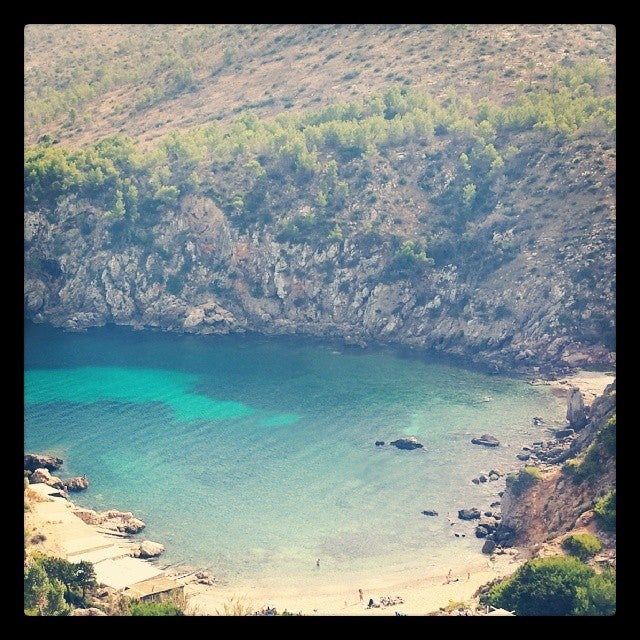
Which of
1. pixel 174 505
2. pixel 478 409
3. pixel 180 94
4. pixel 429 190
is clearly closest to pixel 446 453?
pixel 478 409

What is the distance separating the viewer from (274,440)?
4055 inches

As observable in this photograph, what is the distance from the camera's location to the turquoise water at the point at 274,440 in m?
84.5

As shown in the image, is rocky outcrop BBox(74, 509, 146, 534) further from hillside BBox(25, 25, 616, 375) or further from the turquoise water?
hillside BBox(25, 25, 616, 375)

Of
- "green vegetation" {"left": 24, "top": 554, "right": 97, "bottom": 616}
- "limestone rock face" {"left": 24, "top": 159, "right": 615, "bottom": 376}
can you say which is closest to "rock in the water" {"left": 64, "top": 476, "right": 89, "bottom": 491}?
"green vegetation" {"left": 24, "top": 554, "right": 97, "bottom": 616}

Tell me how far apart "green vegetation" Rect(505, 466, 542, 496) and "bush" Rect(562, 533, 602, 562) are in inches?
417

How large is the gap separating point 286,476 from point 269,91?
283 ft

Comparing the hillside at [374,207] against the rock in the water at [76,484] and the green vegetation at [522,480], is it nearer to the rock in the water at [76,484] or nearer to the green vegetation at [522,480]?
the green vegetation at [522,480]

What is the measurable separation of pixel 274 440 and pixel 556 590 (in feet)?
129

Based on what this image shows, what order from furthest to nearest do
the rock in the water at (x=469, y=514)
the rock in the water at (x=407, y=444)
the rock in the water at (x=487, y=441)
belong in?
the rock in the water at (x=487, y=441) → the rock in the water at (x=407, y=444) → the rock in the water at (x=469, y=514)

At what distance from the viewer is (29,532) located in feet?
267

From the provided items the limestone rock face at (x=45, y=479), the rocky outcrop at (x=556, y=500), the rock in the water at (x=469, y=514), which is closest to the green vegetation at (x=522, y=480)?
the rocky outcrop at (x=556, y=500)

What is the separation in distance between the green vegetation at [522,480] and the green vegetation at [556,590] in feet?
44.2

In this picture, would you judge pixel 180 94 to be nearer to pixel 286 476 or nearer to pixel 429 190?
pixel 429 190

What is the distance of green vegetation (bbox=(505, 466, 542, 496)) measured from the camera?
85.1m
